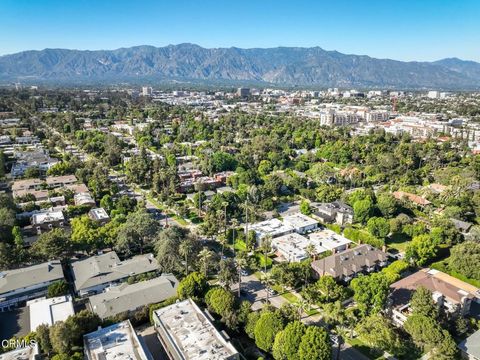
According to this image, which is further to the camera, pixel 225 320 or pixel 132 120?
pixel 132 120

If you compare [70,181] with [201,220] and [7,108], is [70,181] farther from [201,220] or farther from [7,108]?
[7,108]

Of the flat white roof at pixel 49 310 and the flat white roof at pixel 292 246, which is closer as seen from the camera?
the flat white roof at pixel 49 310

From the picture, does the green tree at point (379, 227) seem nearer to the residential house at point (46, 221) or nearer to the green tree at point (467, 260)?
the green tree at point (467, 260)

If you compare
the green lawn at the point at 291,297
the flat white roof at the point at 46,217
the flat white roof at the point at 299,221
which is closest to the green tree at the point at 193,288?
the green lawn at the point at 291,297

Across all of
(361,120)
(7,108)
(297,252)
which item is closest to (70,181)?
(297,252)

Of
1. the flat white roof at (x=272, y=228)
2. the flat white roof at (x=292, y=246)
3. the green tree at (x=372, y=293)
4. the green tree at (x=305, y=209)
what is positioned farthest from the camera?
the green tree at (x=305, y=209)

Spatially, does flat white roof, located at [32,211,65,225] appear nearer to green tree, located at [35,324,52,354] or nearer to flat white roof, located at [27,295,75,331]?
flat white roof, located at [27,295,75,331]
